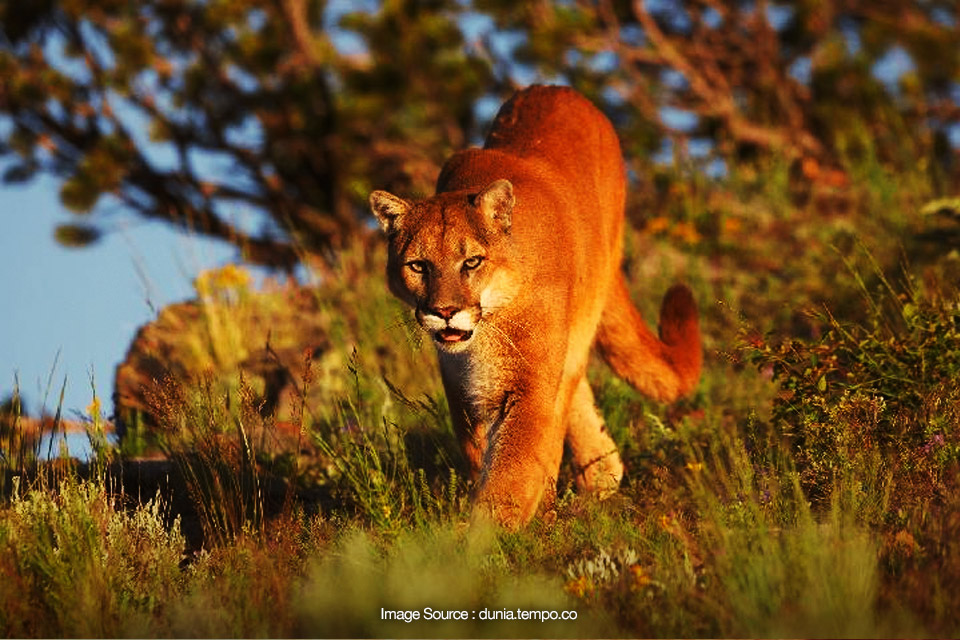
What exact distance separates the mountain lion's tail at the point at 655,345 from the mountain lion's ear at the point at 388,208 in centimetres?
156

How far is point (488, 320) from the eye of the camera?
5754 mm

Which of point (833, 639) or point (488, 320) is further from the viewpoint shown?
point (488, 320)

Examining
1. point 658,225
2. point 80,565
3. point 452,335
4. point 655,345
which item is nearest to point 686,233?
point 658,225

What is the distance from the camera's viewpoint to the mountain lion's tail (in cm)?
727

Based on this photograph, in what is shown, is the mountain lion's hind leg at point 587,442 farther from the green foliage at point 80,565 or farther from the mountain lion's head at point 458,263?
the green foliage at point 80,565

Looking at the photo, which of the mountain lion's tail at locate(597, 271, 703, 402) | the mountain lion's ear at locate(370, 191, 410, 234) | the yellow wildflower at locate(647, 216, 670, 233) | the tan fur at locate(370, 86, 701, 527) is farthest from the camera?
the yellow wildflower at locate(647, 216, 670, 233)

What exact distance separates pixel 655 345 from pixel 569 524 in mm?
1962

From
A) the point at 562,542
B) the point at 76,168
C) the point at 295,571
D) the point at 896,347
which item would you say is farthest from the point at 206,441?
the point at 76,168

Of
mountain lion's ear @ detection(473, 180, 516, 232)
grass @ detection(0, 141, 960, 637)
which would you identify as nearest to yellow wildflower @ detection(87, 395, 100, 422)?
grass @ detection(0, 141, 960, 637)

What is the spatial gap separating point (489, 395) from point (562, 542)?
2.82ft

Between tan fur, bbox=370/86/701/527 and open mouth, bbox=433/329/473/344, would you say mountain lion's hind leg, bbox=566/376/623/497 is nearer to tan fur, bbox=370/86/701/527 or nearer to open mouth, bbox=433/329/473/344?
tan fur, bbox=370/86/701/527

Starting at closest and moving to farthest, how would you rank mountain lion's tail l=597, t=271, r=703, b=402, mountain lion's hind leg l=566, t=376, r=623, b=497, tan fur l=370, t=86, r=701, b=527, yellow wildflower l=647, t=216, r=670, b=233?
tan fur l=370, t=86, r=701, b=527 → mountain lion's hind leg l=566, t=376, r=623, b=497 → mountain lion's tail l=597, t=271, r=703, b=402 → yellow wildflower l=647, t=216, r=670, b=233

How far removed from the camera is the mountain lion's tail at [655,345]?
7.27m

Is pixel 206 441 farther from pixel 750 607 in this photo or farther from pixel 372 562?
pixel 750 607
